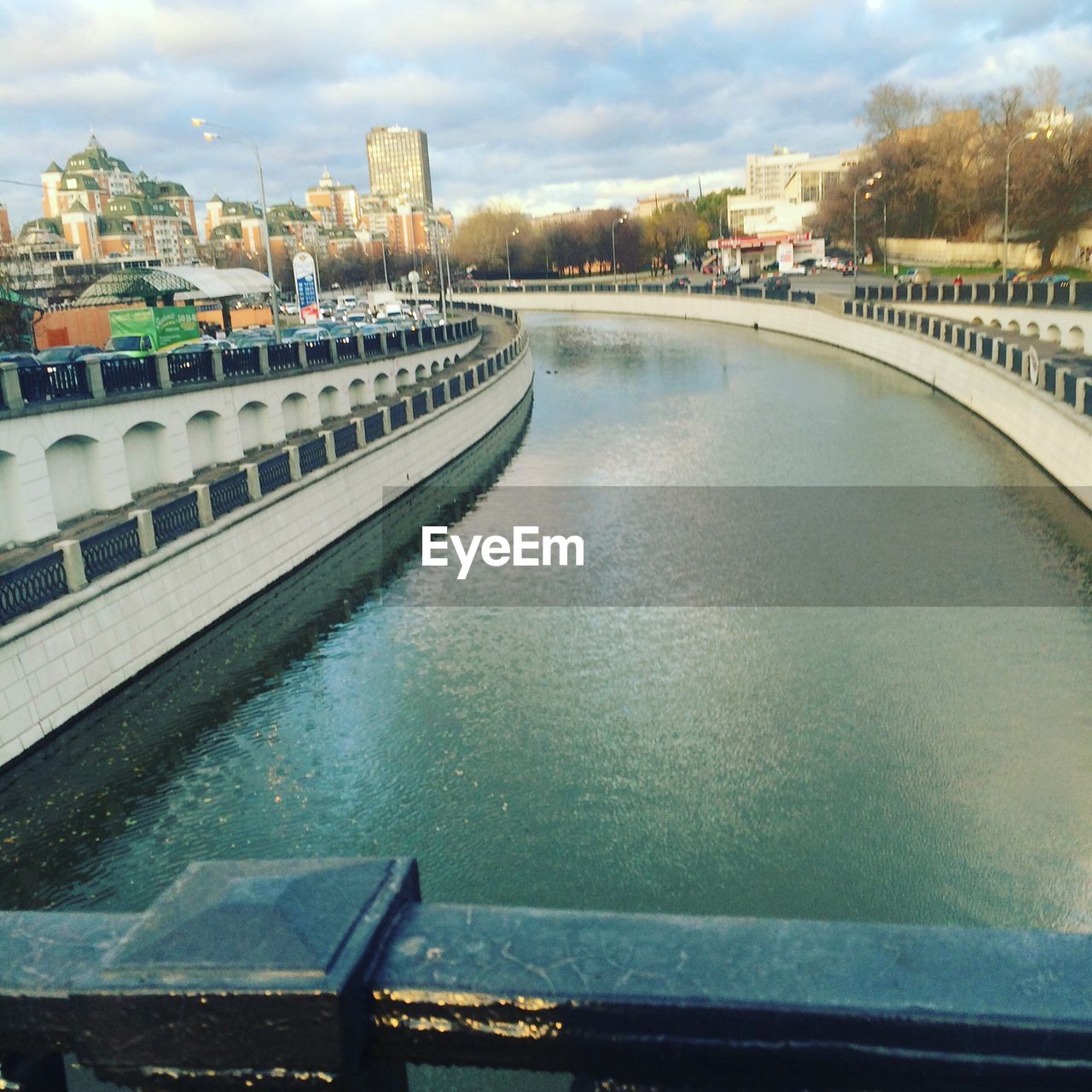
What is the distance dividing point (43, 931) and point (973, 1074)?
1701mm

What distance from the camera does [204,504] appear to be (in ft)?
59.3

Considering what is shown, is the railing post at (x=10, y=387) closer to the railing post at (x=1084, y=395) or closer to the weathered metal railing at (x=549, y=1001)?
the weathered metal railing at (x=549, y=1001)

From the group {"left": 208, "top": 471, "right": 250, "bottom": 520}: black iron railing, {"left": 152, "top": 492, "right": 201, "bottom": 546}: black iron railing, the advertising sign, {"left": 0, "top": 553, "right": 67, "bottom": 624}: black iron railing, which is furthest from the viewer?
the advertising sign

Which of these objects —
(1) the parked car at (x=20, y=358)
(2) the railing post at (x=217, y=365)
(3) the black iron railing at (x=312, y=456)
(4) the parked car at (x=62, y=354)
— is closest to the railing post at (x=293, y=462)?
(3) the black iron railing at (x=312, y=456)

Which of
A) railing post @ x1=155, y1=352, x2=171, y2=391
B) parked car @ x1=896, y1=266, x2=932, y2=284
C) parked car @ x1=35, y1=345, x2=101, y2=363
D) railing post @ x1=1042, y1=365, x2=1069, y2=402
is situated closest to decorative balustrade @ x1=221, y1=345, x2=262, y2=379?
railing post @ x1=155, y1=352, x2=171, y2=391

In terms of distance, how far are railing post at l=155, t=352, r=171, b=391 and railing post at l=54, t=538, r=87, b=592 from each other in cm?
795

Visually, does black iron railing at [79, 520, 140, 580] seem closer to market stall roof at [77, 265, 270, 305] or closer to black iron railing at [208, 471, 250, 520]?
black iron railing at [208, 471, 250, 520]

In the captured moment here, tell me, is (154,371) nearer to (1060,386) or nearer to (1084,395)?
(1084,395)

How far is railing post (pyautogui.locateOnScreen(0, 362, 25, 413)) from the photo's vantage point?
16297 millimetres

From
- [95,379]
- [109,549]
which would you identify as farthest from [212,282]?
[109,549]

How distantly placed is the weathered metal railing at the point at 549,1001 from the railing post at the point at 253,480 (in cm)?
1882

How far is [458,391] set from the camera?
35469mm

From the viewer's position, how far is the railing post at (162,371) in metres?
21.3

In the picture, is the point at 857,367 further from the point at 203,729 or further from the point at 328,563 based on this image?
the point at 203,729
